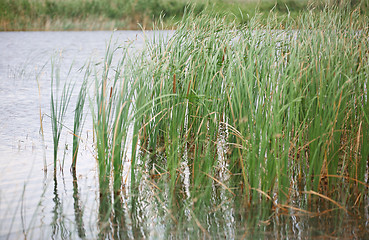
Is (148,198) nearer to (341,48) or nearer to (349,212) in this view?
(349,212)

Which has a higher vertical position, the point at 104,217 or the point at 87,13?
the point at 87,13

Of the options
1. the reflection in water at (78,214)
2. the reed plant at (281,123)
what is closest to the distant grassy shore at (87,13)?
the reed plant at (281,123)

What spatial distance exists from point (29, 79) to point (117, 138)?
17.5ft

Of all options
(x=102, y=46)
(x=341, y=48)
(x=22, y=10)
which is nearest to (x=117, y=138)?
(x=341, y=48)

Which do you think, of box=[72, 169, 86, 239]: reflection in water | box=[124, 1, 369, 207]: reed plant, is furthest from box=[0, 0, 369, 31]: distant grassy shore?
box=[72, 169, 86, 239]: reflection in water

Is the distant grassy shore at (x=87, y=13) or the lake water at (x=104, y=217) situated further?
the distant grassy shore at (x=87, y=13)

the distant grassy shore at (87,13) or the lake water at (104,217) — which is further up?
the distant grassy shore at (87,13)

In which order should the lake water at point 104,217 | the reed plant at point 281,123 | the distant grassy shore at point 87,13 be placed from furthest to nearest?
the distant grassy shore at point 87,13, the reed plant at point 281,123, the lake water at point 104,217

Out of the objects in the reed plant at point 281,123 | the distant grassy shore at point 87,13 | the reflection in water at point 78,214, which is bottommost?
the reflection in water at point 78,214

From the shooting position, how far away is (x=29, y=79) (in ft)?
23.8

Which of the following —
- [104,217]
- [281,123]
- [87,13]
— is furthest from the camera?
[87,13]

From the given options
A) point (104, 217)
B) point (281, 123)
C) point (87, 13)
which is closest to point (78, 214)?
point (104, 217)

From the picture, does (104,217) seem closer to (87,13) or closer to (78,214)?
(78,214)

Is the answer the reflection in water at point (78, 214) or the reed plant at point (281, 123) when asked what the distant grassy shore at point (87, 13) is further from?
the reflection in water at point (78, 214)
